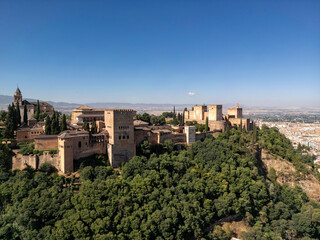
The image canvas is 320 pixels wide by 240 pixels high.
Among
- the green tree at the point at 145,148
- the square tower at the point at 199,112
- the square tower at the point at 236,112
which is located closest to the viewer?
the green tree at the point at 145,148

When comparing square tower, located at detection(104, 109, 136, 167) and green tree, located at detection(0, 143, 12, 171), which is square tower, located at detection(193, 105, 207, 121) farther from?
green tree, located at detection(0, 143, 12, 171)

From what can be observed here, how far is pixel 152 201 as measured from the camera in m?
25.2

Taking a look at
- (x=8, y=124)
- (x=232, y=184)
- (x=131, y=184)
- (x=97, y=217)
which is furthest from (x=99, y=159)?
(x=232, y=184)

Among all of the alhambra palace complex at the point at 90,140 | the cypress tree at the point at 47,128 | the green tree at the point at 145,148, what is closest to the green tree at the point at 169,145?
the alhambra palace complex at the point at 90,140

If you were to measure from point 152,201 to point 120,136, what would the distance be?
37.1 feet

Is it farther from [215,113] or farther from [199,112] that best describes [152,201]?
[199,112]

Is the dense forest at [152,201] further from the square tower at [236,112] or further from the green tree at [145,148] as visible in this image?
the square tower at [236,112]

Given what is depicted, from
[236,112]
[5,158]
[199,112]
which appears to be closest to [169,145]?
[199,112]

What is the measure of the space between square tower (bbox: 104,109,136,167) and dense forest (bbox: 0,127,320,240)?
6.22ft

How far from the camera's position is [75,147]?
29938 millimetres

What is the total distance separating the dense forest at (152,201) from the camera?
72.1ft

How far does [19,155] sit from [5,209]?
7.86 metres

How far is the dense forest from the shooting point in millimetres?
21969

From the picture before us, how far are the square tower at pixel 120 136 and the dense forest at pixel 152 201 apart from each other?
1.90m
